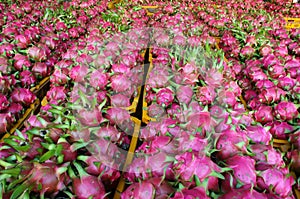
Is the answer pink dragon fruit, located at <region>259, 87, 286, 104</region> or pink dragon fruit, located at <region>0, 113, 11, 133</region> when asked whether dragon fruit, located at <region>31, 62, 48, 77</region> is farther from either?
pink dragon fruit, located at <region>259, 87, 286, 104</region>

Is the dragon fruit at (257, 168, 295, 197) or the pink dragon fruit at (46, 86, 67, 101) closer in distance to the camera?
the dragon fruit at (257, 168, 295, 197)

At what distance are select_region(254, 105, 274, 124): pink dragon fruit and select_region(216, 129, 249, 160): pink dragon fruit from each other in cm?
64

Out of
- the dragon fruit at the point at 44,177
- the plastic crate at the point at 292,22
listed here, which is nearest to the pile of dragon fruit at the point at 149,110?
the dragon fruit at the point at 44,177

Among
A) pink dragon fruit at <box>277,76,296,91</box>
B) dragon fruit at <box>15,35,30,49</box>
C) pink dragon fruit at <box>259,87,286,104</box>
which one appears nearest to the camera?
pink dragon fruit at <box>259,87,286,104</box>

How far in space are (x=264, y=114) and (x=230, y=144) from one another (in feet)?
2.35

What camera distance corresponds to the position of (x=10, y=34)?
2203mm

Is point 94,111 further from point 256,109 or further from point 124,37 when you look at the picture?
point 124,37

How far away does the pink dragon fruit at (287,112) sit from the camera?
4.90ft

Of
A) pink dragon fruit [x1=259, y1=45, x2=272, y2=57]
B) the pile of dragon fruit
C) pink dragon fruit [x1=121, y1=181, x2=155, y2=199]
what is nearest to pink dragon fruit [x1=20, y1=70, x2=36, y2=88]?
the pile of dragon fruit

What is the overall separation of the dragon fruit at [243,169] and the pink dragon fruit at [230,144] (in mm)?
41

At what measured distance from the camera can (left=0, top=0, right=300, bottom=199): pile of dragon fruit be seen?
869mm

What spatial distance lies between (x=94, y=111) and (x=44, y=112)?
1.07 feet

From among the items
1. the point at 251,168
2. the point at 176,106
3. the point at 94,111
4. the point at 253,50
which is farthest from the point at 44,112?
the point at 253,50

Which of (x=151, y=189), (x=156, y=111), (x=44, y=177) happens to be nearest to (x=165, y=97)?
(x=156, y=111)
